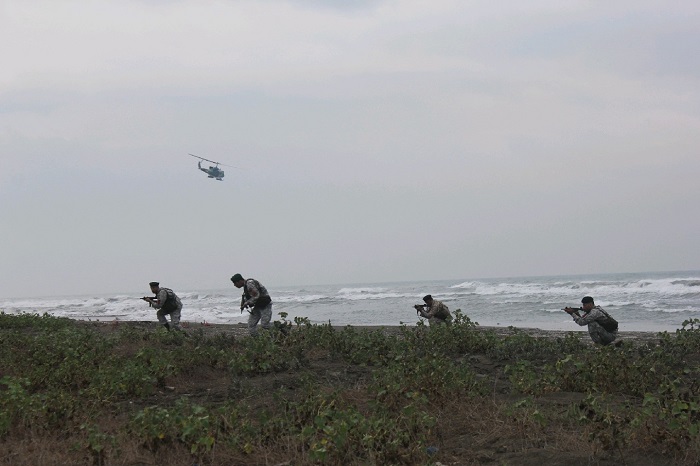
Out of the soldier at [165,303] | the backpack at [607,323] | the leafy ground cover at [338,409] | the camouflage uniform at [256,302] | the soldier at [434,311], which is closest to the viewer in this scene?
the leafy ground cover at [338,409]

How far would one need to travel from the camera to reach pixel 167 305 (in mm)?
14812

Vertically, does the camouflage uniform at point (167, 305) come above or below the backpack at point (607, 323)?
above

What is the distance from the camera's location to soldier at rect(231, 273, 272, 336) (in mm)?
13156

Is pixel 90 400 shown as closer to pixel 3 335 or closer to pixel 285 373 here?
pixel 285 373

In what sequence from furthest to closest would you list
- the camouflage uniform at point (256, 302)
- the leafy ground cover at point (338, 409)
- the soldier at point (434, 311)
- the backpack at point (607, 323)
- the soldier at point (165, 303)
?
the soldier at point (165, 303) → the soldier at point (434, 311) → the camouflage uniform at point (256, 302) → the backpack at point (607, 323) → the leafy ground cover at point (338, 409)

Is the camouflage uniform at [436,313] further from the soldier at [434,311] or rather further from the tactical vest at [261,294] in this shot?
the tactical vest at [261,294]

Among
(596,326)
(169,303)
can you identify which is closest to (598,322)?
(596,326)

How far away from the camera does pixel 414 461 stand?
489cm

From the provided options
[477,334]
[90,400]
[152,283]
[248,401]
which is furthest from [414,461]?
[152,283]

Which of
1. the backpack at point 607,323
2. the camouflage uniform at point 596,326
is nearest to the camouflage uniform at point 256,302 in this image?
the camouflage uniform at point 596,326

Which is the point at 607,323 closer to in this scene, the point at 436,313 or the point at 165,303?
the point at 436,313

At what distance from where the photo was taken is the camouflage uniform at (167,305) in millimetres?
Result: 14602

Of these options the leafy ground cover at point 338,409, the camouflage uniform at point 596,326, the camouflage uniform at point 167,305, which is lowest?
the leafy ground cover at point 338,409

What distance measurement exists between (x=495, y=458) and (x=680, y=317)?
2426 cm
